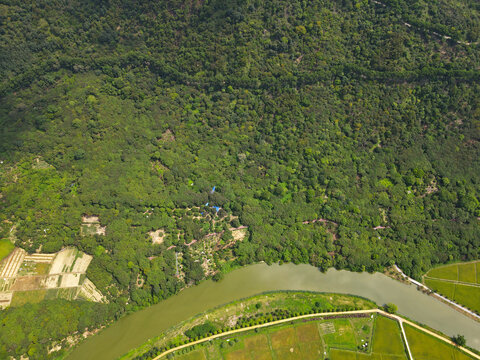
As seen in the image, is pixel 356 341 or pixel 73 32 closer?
pixel 356 341

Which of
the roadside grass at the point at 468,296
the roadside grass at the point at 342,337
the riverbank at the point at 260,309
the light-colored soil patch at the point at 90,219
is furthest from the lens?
the light-colored soil patch at the point at 90,219

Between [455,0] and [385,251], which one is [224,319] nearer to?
[385,251]

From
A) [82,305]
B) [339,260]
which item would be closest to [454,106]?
[339,260]

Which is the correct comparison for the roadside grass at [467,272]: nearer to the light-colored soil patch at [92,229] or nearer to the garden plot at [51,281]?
the light-colored soil patch at [92,229]

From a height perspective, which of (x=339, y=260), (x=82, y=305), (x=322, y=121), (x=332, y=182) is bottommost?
(x=82, y=305)

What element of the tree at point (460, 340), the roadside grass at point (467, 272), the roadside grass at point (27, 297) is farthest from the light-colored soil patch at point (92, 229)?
the roadside grass at point (467, 272)

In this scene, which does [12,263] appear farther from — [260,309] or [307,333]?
[307,333]
